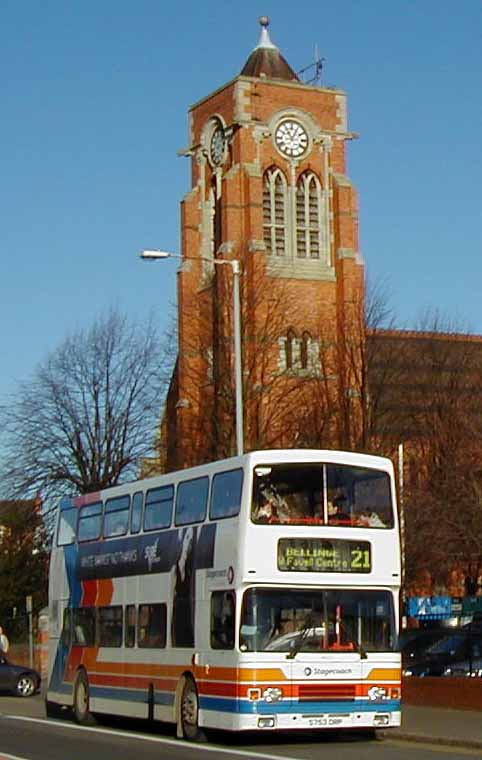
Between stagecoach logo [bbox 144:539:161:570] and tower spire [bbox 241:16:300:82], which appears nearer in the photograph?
stagecoach logo [bbox 144:539:161:570]

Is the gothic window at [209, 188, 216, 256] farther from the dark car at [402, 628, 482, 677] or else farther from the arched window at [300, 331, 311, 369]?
the dark car at [402, 628, 482, 677]

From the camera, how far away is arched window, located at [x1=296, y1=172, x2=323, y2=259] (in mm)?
77438

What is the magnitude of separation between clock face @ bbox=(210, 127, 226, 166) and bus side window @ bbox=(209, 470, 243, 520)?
57.6m

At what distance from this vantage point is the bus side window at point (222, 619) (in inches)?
837

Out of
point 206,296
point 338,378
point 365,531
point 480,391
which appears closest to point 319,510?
point 365,531

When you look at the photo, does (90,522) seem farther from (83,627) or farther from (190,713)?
(190,713)

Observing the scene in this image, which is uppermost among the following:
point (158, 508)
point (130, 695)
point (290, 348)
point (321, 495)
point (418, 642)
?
point (290, 348)

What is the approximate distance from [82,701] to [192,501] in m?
6.19

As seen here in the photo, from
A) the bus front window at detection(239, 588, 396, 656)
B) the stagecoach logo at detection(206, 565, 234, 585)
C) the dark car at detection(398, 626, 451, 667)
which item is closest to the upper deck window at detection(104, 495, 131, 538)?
the stagecoach logo at detection(206, 565, 234, 585)

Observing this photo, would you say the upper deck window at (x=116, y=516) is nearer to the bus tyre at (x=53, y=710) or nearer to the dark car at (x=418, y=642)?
the bus tyre at (x=53, y=710)

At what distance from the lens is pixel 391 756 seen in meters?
19.7

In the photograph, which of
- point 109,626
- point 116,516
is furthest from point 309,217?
point 109,626

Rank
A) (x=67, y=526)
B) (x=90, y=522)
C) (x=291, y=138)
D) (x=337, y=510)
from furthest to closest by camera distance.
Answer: (x=291, y=138) → (x=67, y=526) → (x=90, y=522) → (x=337, y=510)

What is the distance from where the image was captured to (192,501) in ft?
75.7
